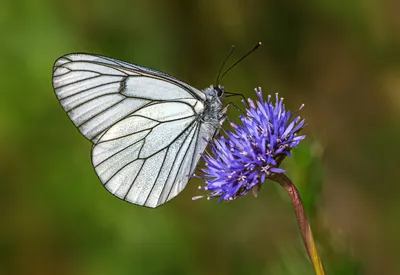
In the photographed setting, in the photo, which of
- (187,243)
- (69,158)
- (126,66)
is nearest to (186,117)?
(126,66)

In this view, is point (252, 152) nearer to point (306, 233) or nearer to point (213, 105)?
point (306, 233)

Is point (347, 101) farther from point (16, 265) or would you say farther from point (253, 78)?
point (16, 265)

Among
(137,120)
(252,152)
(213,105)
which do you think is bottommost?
(252,152)

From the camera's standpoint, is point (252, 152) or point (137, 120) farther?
A: point (137, 120)

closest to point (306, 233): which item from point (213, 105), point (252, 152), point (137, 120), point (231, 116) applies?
point (252, 152)

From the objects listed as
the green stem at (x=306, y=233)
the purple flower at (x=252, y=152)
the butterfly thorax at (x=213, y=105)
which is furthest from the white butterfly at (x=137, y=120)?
the green stem at (x=306, y=233)
